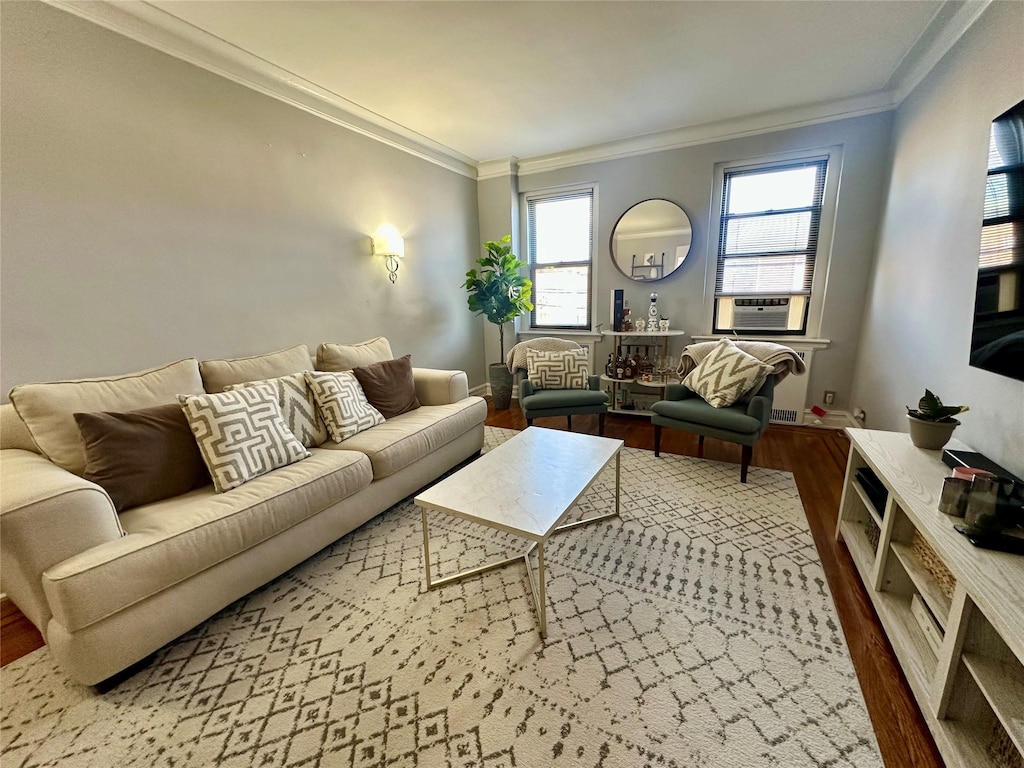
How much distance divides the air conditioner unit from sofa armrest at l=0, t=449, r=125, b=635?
430 centimetres

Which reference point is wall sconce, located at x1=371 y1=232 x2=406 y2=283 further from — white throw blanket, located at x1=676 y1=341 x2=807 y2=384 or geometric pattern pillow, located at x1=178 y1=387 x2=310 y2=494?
white throw blanket, located at x1=676 y1=341 x2=807 y2=384

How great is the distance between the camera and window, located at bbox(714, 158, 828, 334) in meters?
3.36

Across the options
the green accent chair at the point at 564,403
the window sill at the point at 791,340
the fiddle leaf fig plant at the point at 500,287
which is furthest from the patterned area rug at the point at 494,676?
the fiddle leaf fig plant at the point at 500,287

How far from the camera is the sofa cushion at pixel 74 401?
1.53m

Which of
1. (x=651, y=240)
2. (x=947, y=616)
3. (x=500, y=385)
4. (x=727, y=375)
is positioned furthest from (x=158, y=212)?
(x=651, y=240)

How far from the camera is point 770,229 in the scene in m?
3.48

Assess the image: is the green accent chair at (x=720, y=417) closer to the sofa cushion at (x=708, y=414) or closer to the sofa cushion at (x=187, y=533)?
the sofa cushion at (x=708, y=414)

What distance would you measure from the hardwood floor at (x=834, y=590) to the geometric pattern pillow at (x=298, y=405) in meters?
1.16

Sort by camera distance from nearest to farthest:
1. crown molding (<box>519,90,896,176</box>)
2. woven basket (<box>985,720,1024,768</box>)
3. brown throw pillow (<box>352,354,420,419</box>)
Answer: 1. woven basket (<box>985,720,1024,768</box>)
2. brown throw pillow (<box>352,354,420,419</box>)
3. crown molding (<box>519,90,896,176</box>)

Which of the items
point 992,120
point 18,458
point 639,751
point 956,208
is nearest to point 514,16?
point 992,120

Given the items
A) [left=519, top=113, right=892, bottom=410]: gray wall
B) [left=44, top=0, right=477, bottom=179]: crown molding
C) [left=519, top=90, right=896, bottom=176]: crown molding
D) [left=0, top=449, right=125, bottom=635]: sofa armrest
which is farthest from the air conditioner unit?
[left=0, top=449, right=125, bottom=635]: sofa armrest

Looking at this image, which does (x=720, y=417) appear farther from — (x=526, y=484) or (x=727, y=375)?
(x=526, y=484)

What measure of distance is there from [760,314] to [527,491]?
123 inches

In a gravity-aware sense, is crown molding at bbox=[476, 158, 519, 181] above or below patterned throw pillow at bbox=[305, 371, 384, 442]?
above
